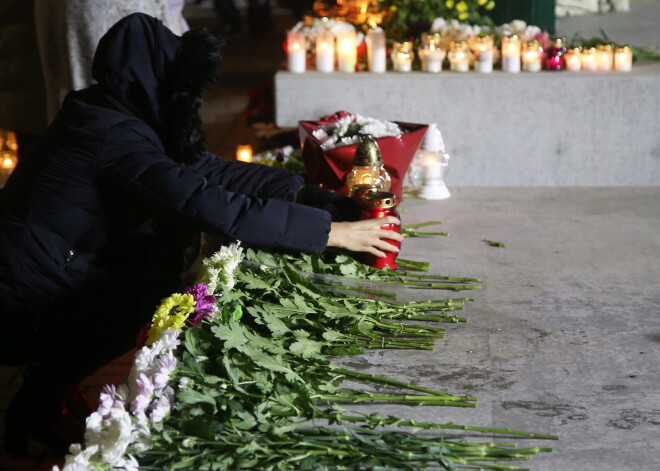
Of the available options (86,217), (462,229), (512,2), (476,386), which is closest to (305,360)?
(476,386)

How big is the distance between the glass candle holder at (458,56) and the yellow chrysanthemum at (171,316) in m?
2.46

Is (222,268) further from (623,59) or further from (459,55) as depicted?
(623,59)

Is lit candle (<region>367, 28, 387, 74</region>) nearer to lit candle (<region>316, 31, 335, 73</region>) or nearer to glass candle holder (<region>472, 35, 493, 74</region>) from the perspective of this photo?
lit candle (<region>316, 31, 335, 73</region>)

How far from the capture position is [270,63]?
11172 millimetres

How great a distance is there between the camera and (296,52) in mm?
4324

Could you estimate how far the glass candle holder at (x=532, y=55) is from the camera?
4.27 m

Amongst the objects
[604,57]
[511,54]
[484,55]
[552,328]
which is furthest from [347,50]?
[552,328]

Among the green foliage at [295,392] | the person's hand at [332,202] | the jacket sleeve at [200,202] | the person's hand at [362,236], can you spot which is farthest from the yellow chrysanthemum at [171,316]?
the person's hand at [332,202]

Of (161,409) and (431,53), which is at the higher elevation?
(431,53)

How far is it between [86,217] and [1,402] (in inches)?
46.3

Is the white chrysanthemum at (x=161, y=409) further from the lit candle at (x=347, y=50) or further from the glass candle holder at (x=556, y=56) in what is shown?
the glass candle holder at (x=556, y=56)

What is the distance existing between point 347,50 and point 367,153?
141 centimetres

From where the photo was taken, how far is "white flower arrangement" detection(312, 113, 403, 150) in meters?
3.60

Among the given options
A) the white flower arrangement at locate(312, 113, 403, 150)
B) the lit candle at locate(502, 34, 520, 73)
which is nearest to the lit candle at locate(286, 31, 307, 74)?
the white flower arrangement at locate(312, 113, 403, 150)
